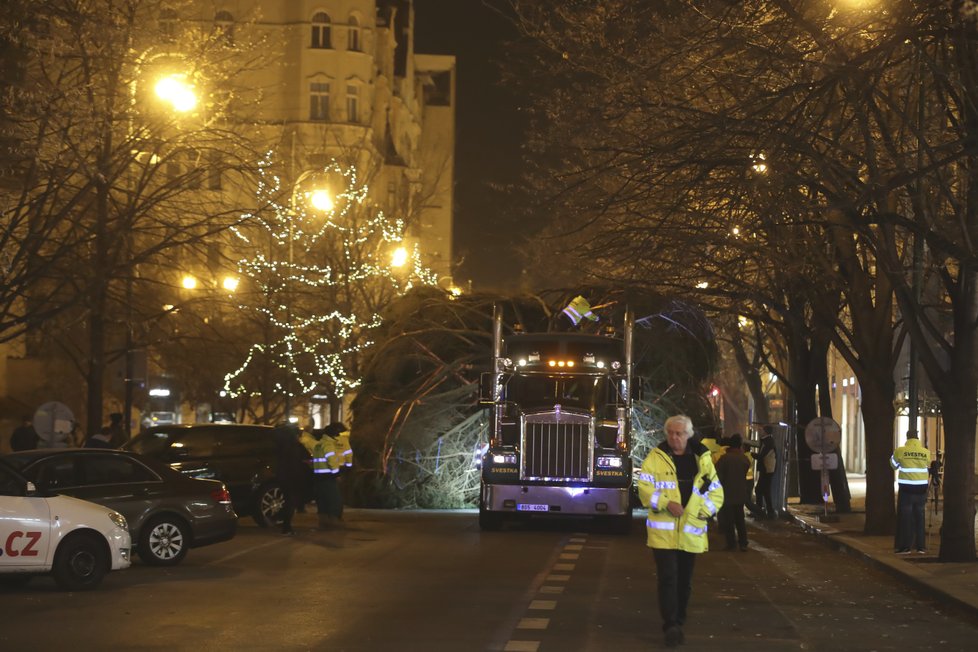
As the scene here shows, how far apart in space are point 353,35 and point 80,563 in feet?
215

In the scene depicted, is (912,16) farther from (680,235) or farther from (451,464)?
(451,464)

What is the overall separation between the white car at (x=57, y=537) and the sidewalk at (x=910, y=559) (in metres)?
9.11

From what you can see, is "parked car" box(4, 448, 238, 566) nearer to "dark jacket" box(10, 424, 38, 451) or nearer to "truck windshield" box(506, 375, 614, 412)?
"truck windshield" box(506, 375, 614, 412)

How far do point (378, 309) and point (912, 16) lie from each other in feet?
113

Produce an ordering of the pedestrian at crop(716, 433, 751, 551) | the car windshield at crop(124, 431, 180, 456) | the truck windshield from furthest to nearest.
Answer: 1. the truck windshield
2. the car windshield at crop(124, 431, 180, 456)
3. the pedestrian at crop(716, 433, 751, 551)

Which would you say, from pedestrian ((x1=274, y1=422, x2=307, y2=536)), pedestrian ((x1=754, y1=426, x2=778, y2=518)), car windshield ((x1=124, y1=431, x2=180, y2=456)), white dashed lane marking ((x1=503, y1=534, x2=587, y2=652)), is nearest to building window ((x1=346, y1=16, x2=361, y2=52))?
pedestrian ((x1=754, y1=426, x2=778, y2=518))

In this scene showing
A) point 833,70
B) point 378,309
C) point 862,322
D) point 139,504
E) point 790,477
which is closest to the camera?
point 833,70

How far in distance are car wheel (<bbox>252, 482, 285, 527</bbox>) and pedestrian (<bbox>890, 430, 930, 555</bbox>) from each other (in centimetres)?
1066

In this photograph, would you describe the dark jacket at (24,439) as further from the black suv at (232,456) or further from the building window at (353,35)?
the building window at (353,35)

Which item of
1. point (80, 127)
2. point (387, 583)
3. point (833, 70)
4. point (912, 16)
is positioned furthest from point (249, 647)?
point (80, 127)

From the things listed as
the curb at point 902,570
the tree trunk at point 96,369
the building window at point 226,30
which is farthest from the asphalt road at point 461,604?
the building window at point 226,30

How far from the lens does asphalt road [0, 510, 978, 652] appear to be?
485 inches

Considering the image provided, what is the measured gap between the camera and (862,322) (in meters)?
25.8

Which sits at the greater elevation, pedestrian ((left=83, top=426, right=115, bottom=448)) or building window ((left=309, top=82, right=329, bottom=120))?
building window ((left=309, top=82, right=329, bottom=120))
